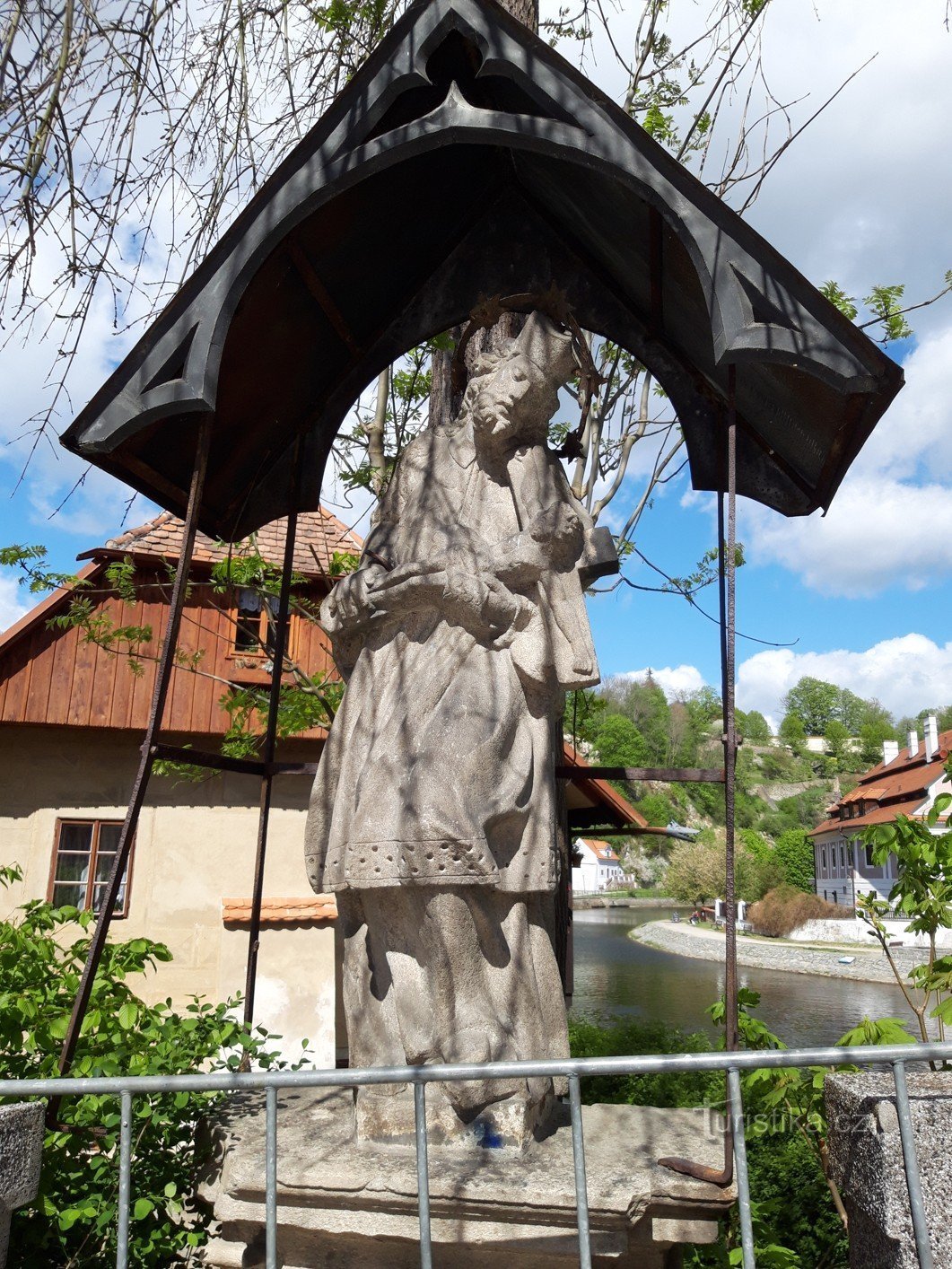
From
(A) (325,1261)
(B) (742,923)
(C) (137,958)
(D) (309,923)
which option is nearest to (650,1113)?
(A) (325,1261)

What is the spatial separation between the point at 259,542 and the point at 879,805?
34.1 metres

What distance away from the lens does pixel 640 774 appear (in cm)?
354

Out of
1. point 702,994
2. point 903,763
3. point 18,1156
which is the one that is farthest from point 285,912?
point 903,763

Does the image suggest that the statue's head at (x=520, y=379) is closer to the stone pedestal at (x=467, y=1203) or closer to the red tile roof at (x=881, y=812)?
the stone pedestal at (x=467, y=1203)

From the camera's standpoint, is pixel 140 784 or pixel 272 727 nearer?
pixel 140 784

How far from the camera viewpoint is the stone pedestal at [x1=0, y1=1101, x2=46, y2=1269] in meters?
2.05

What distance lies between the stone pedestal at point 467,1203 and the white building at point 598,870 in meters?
76.2

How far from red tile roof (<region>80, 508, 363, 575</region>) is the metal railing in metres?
8.80

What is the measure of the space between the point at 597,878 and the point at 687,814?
1814cm

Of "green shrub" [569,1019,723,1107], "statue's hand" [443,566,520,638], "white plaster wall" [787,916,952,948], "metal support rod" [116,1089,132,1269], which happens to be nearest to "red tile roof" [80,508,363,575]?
"green shrub" [569,1019,723,1107]

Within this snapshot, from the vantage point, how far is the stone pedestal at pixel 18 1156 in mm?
2047

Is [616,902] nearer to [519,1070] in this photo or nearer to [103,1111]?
[103,1111]

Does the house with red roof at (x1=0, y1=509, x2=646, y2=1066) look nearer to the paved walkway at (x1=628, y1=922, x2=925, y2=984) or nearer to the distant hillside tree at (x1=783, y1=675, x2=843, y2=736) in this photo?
the paved walkway at (x1=628, y1=922, x2=925, y2=984)

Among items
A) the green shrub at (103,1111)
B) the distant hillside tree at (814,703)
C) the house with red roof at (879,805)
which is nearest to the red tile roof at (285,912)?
the green shrub at (103,1111)
